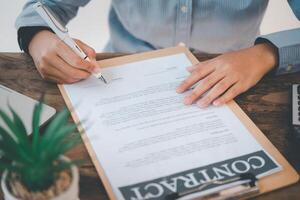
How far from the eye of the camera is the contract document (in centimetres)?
57

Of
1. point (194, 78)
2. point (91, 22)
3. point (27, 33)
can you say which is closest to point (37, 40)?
point (27, 33)

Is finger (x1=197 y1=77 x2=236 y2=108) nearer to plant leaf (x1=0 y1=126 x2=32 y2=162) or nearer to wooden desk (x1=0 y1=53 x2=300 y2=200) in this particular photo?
wooden desk (x1=0 y1=53 x2=300 y2=200)

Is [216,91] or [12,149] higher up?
[12,149]

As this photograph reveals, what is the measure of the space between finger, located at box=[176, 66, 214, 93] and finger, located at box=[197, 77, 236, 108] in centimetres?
3

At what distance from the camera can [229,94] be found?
0.73 m

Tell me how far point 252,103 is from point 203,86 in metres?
0.09

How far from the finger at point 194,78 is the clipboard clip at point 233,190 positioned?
22 centimetres

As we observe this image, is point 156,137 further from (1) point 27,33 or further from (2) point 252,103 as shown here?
(1) point 27,33

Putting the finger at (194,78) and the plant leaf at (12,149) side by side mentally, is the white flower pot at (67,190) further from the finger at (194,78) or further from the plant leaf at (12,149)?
the finger at (194,78)

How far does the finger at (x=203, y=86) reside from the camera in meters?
0.71

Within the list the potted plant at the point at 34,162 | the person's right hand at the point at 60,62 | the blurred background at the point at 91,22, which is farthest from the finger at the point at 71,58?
the blurred background at the point at 91,22

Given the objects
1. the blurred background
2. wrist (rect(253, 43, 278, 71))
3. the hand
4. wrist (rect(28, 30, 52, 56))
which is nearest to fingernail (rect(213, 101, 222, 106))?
the hand

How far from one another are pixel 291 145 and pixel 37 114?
0.39 meters

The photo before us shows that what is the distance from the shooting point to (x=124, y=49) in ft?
3.61
